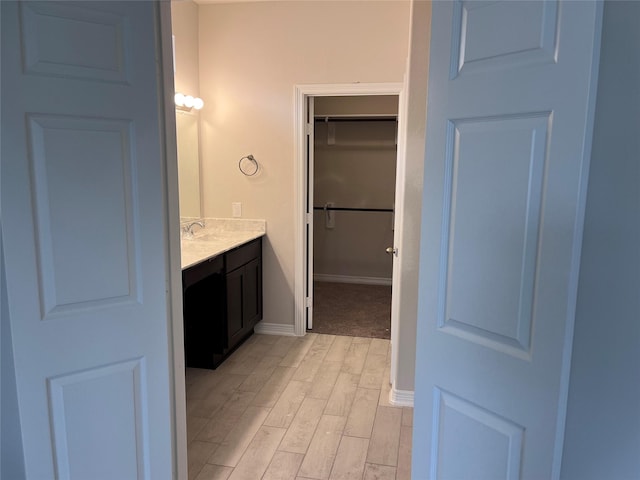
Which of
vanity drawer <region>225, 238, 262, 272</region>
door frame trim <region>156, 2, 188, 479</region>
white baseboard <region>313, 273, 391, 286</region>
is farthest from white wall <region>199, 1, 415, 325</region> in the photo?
door frame trim <region>156, 2, 188, 479</region>

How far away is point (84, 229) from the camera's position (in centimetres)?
136

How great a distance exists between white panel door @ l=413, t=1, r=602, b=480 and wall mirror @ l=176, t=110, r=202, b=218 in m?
2.77

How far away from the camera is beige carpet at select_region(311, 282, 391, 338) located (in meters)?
4.20

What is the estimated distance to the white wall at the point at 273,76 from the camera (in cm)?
354

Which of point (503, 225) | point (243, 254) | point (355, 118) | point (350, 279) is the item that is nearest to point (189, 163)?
point (243, 254)

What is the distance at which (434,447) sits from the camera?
4.57 ft

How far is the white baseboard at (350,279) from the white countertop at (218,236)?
2.24 m

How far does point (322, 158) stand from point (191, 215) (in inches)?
93.5

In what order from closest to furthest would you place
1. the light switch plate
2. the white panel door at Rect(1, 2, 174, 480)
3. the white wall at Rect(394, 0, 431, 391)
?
the white panel door at Rect(1, 2, 174, 480) → the white wall at Rect(394, 0, 431, 391) → the light switch plate

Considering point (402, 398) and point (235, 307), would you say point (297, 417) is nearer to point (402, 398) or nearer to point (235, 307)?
point (402, 398)

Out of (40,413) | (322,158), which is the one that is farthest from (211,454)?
(322,158)

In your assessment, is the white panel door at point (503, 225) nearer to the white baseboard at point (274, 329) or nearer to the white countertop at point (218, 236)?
the white countertop at point (218, 236)

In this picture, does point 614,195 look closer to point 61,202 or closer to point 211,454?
point 61,202

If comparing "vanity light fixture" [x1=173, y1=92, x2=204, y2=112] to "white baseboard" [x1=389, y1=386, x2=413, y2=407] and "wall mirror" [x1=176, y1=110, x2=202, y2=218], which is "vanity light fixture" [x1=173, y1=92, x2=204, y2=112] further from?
"white baseboard" [x1=389, y1=386, x2=413, y2=407]
